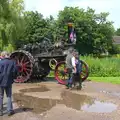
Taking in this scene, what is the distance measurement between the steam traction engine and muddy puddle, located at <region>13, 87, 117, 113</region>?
3.95 meters

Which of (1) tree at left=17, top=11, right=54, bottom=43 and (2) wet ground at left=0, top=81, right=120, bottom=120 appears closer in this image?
(2) wet ground at left=0, top=81, right=120, bottom=120

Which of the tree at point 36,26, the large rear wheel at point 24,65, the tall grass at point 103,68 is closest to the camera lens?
the large rear wheel at point 24,65

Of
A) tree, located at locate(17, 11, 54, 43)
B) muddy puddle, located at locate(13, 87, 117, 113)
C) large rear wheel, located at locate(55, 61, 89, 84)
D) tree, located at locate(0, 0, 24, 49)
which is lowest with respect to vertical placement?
muddy puddle, located at locate(13, 87, 117, 113)

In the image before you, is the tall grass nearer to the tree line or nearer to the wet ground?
the wet ground

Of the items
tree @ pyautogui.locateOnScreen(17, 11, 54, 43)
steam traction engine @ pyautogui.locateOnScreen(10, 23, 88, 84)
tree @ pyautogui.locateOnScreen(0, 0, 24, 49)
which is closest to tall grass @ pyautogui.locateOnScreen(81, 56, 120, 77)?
steam traction engine @ pyautogui.locateOnScreen(10, 23, 88, 84)

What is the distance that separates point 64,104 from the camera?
436 inches

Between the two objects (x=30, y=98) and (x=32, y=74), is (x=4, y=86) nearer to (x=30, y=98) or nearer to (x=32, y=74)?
(x=30, y=98)

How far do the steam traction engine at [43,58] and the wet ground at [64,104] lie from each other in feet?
7.12

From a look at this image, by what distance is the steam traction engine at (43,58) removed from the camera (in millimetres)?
17016

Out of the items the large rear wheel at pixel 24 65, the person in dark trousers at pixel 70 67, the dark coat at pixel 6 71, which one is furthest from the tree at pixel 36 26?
the dark coat at pixel 6 71

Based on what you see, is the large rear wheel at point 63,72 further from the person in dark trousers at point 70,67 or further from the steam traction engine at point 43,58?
the person in dark trousers at point 70,67

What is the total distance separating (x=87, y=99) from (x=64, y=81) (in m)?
4.63

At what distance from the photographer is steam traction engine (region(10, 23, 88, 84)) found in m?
17.0

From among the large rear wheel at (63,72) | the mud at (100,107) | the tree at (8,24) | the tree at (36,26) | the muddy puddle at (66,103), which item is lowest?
the mud at (100,107)
